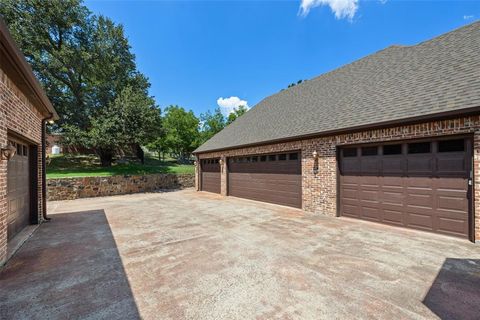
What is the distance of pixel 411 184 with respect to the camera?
580cm

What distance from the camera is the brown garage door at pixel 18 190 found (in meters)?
5.17

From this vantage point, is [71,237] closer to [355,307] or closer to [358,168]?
[355,307]

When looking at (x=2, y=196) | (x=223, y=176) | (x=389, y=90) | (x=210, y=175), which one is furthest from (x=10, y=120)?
(x=210, y=175)

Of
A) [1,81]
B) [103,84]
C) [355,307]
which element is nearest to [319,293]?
[355,307]

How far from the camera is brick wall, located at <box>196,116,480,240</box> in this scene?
4770mm

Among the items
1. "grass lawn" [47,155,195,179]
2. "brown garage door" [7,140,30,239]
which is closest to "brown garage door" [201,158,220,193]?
"grass lawn" [47,155,195,179]

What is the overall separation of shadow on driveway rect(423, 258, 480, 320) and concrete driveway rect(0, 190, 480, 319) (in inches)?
0.6

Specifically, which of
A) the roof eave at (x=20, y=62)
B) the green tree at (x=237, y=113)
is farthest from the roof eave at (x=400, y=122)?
the green tree at (x=237, y=113)

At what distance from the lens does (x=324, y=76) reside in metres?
12.5

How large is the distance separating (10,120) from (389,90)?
10.3m

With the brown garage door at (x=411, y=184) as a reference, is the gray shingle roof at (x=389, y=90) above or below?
above

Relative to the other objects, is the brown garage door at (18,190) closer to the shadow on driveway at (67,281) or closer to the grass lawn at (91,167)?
the shadow on driveway at (67,281)

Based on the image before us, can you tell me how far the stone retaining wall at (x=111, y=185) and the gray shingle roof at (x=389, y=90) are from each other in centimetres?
744

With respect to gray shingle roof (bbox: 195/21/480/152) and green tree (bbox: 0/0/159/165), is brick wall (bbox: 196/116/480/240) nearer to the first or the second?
gray shingle roof (bbox: 195/21/480/152)
